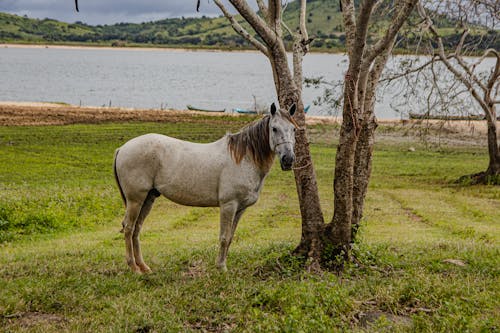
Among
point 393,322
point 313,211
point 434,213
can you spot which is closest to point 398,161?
point 434,213

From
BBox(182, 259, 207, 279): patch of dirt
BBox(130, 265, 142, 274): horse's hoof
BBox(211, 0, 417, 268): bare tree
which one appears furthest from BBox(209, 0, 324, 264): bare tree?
BBox(130, 265, 142, 274): horse's hoof

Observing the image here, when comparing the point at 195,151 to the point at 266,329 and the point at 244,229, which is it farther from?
the point at 244,229

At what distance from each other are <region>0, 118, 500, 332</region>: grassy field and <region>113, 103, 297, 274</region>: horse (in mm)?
926

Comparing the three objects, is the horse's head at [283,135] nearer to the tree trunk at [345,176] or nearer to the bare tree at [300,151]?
the bare tree at [300,151]

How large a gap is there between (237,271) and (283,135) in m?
2.22

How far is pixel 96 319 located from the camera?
6.02 meters

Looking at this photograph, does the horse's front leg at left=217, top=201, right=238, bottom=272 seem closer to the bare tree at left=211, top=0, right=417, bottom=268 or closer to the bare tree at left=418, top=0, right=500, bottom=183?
the bare tree at left=211, top=0, right=417, bottom=268

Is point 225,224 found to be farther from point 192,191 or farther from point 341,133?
point 341,133

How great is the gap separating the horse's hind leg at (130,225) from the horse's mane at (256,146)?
1.71 m

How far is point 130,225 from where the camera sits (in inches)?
321

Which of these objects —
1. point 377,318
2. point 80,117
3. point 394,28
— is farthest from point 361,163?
point 80,117

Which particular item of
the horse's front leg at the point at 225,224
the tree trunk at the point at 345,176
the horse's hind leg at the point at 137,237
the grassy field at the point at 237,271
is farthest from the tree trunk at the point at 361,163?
the horse's hind leg at the point at 137,237

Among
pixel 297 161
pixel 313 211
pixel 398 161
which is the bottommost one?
pixel 398 161

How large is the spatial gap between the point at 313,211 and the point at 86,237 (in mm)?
6454
